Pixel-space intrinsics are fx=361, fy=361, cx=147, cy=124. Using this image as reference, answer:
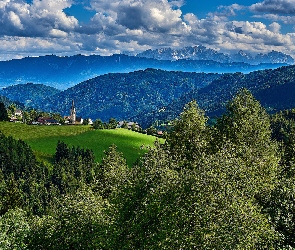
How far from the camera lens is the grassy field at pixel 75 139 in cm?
16400

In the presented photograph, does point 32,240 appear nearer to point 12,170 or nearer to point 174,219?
point 174,219

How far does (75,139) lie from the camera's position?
184 m

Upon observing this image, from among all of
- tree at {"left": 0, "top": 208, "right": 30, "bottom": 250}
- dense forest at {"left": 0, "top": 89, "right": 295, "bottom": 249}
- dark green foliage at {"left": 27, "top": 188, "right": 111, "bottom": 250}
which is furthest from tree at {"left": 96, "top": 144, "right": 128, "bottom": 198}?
dark green foliage at {"left": 27, "top": 188, "right": 111, "bottom": 250}

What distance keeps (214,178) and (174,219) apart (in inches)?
166

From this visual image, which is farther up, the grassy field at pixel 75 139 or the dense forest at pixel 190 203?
the dense forest at pixel 190 203

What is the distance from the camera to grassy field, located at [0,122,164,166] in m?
164

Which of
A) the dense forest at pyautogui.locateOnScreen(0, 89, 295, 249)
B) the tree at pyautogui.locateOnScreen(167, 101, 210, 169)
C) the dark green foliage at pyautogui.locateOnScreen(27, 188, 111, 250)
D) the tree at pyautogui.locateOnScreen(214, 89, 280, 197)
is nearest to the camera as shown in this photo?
the dense forest at pyautogui.locateOnScreen(0, 89, 295, 249)

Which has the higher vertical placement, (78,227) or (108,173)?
(78,227)

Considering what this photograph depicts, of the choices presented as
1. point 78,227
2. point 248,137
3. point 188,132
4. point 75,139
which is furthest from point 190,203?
point 75,139

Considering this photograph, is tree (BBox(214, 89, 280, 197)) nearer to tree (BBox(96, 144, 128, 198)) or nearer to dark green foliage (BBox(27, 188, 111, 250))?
tree (BBox(96, 144, 128, 198))

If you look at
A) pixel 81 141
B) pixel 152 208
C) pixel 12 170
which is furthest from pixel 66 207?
pixel 81 141

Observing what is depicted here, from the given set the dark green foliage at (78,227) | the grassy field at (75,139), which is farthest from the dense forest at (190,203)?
the grassy field at (75,139)

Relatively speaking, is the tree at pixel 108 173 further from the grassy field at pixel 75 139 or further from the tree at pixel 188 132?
the grassy field at pixel 75 139

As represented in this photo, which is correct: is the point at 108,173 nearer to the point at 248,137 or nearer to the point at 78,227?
the point at 248,137
